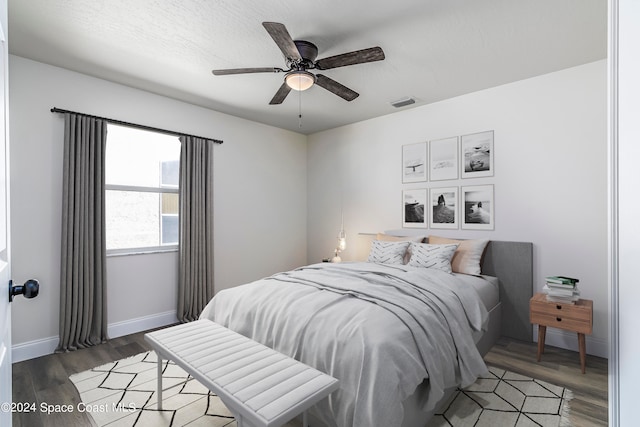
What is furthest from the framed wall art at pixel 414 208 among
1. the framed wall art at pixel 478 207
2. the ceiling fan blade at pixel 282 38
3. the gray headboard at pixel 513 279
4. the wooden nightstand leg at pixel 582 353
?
the ceiling fan blade at pixel 282 38

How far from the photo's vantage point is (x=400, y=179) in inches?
165

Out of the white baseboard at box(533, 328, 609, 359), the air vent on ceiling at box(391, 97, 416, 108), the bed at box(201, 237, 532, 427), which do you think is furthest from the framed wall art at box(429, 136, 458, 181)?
the white baseboard at box(533, 328, 609, 359)

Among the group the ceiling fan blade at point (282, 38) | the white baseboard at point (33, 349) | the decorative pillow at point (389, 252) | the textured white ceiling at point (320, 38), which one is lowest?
the white baseboard at point (33, 349)

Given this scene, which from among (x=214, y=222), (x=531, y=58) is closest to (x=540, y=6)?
(x=531, y=58)

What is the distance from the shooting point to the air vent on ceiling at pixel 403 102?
371 cm

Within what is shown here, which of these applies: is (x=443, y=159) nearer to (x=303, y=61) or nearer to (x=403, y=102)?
(x=403, y=102)

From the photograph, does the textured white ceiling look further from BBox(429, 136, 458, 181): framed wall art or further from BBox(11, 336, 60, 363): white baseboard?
BBox(11, 336, 60, 363): white baseboard

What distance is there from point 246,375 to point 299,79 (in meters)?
2.10

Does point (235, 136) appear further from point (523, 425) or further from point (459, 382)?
point (523, 425)

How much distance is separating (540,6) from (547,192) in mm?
1742

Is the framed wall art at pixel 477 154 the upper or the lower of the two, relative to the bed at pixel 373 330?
upper

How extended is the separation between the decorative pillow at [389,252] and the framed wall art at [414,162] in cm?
95

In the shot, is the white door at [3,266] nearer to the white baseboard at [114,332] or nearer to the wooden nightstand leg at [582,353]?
the white baseboard at [114,332]

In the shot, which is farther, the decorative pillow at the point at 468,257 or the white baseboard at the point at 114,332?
the decorative pillow at the point at 468,257
